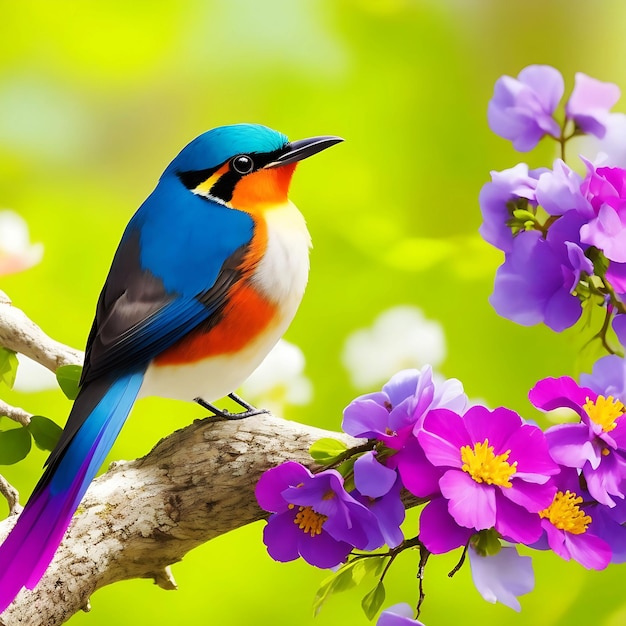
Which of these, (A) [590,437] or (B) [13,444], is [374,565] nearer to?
(A) [590,437]

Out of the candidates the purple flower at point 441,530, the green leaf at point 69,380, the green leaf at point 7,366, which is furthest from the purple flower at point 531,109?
the green leaf at point 7,366

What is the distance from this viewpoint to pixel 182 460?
3.69ft

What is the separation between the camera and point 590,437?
830 millimetres

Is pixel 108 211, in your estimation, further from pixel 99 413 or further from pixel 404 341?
pixel 99 413

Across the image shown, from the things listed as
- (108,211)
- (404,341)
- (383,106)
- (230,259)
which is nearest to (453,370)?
(404,341)

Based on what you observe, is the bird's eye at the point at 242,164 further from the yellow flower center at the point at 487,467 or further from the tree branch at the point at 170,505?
the yellow flower center at the point at 487,467

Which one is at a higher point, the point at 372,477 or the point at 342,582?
the point at 372,477

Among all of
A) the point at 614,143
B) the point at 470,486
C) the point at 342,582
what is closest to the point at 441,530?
the point at 470,486

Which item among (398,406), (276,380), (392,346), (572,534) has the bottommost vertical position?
(392,346)

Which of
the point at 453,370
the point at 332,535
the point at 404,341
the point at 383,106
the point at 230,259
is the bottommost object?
the point at 453,370

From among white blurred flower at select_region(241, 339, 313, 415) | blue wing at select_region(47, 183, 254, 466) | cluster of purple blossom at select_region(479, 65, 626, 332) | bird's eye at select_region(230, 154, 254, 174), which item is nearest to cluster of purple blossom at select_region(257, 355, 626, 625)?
cluster of purple blossom at select_region(479, 65, 626, 332)

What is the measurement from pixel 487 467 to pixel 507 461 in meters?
0.03

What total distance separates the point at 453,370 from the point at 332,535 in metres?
0.99

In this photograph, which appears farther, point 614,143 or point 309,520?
point 614,143
